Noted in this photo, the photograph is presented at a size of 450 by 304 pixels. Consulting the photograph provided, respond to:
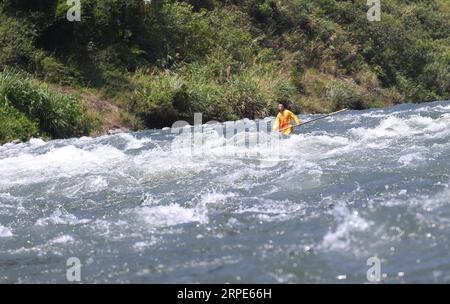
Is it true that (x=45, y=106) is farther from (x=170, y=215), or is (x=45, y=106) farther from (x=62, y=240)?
(x=62, y=240)

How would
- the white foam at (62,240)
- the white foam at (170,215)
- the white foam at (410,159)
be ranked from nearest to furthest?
the white foam at (62,240) → the white foam at (170,215) → the white foam at (410,159)

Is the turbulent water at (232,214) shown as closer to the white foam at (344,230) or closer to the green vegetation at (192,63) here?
the white foam at (344,230)

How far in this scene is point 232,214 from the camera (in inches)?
296

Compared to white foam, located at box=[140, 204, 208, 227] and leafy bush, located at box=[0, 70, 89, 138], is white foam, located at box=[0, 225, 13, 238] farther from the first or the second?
leafy bush, located at box=[0, 70, 89, 138]

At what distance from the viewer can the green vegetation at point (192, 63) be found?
1958cm

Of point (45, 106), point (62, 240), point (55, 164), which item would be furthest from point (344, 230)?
point (45, 106)

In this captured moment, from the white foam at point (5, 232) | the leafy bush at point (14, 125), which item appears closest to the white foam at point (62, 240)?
the white foam at point (5, 232)

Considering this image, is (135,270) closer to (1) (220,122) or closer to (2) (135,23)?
(1) (220,122)

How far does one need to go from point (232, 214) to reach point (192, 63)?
1780 centimetres

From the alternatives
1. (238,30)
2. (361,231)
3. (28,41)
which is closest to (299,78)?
(238,30)

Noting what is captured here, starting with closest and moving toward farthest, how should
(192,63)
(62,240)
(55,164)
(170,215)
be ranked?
(62,240), (170,215), (55,164), (192,63)

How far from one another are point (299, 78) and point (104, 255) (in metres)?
24.2

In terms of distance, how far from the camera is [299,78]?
98.0ft

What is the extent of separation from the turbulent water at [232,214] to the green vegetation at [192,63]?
6506mm
